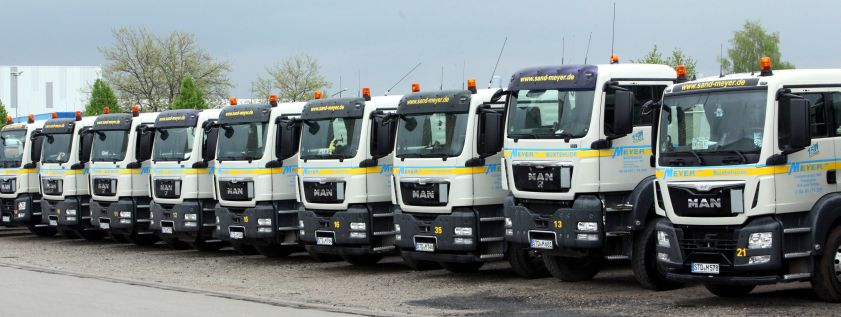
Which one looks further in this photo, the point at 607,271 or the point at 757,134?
the point at 607,271

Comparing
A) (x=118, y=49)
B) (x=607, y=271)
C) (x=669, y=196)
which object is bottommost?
(x=607, y=271)

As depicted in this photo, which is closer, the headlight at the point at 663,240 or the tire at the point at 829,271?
the tire at the point at 829,271

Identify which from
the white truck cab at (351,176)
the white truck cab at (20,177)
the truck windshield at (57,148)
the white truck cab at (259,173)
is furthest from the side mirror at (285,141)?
the white truck cab at (20,177)

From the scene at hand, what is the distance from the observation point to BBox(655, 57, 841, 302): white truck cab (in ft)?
45.6

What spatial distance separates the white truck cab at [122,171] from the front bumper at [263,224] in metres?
3.87

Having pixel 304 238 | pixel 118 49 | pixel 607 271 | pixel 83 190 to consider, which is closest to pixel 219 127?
pixel 304 238

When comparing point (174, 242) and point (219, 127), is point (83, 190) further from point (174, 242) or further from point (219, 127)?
point (219, 127)

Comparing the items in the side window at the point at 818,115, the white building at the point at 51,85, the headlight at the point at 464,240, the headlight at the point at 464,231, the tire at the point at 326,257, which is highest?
the white building at the point at 51,85

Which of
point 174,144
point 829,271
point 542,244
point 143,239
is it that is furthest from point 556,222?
point 143,239

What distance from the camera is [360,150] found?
66.4 feet

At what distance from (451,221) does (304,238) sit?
12.2ft

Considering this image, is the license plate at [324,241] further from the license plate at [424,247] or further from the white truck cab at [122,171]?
the white truck cab at [122,171]

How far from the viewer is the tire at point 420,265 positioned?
19.8m

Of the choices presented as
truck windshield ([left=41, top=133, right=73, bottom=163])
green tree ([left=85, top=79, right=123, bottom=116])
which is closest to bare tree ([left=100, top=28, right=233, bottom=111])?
green tree ([left=85, top=79, right=123, bottom=116])
